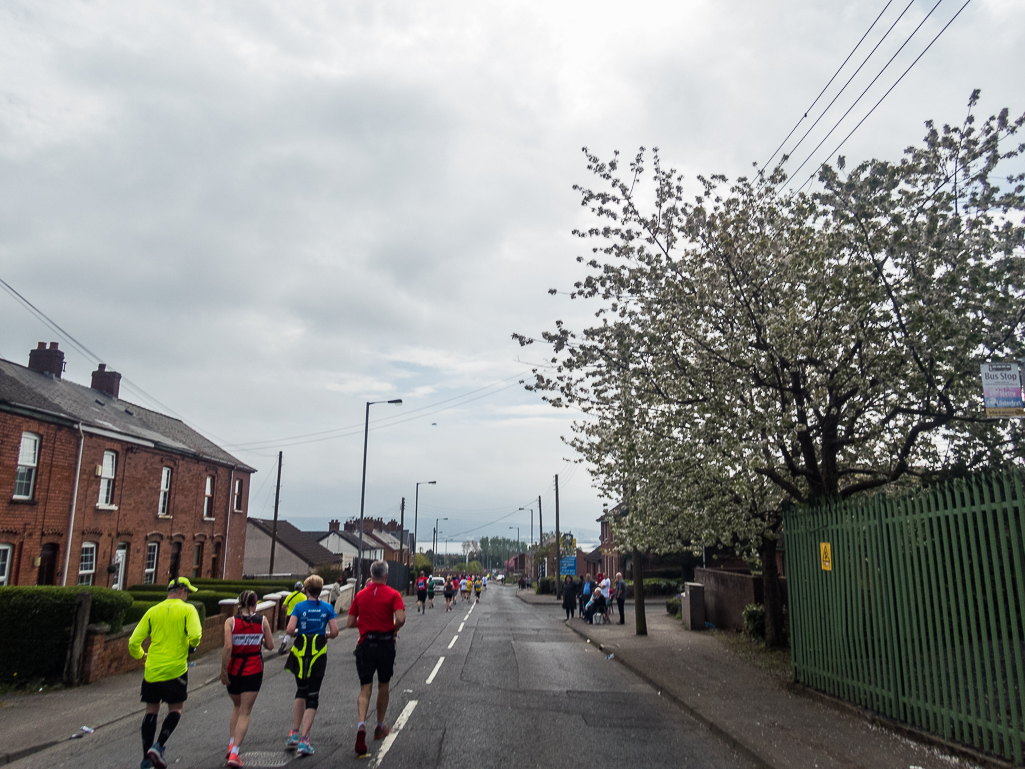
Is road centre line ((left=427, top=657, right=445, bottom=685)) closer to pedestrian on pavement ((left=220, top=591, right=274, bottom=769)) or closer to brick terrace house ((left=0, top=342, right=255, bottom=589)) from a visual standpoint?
pedestrian on pavement ((left=220, top=591, right=274, bottom=769))

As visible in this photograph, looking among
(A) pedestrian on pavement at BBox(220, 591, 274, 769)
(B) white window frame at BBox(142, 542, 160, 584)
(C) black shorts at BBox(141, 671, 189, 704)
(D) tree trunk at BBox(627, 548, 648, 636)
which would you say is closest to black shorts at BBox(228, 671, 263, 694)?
(A) pedestrian on pavement at BBox(220, 591, 274, 769)

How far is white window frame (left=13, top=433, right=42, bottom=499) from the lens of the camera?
19.2 meters

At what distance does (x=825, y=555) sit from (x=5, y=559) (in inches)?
778

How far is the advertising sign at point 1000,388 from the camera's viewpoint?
7793 millimetres

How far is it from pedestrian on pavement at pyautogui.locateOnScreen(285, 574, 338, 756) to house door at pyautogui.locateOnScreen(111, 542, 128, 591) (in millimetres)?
20013

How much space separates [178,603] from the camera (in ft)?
23.0

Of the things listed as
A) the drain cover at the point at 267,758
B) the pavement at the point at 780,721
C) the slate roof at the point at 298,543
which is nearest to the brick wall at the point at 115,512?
the drain cover at the point at 267,758

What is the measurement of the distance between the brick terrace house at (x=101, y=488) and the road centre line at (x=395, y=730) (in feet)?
48.3

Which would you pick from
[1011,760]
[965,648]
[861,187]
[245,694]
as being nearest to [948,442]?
[861,187]

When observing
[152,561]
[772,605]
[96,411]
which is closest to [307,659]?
[772,605]

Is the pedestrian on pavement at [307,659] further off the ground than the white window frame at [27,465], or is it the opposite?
the white window frame at [27,465]

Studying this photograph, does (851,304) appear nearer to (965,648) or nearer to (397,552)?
(965,648)

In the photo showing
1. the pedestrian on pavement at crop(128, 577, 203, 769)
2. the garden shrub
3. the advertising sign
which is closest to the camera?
the pedestrian on pavement at crop(128, 577, 203, 769)

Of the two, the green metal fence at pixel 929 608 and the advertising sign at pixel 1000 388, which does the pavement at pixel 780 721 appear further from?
the advertising sign at pixel 1000 388
